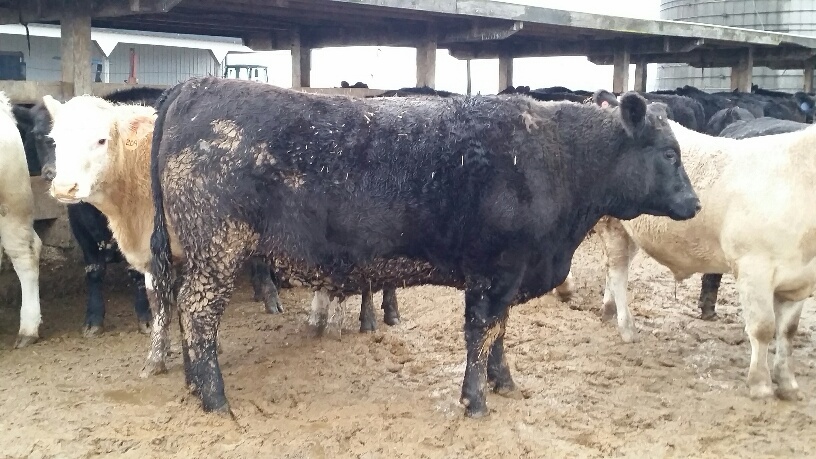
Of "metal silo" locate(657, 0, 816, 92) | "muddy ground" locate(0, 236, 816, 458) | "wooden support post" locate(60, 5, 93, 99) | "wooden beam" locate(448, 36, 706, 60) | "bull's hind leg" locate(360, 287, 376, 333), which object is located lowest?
"muddy ground" locate(0, 236, 816, 458)

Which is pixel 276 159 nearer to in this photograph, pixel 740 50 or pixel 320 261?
pixel 320 261

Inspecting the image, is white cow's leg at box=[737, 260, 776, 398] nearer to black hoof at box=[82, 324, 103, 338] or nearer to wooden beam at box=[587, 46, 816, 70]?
black hoof at box=[82, 324, 103, 338]

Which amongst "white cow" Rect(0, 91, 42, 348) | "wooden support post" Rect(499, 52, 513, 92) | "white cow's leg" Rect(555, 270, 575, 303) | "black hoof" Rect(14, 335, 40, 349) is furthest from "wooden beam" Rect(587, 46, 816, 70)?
"black hoof" Rect(14, 335, 40, 349)

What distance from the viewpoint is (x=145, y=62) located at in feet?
79.3

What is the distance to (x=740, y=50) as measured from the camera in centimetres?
1684

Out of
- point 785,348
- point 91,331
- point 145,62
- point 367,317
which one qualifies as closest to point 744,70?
point 785,348

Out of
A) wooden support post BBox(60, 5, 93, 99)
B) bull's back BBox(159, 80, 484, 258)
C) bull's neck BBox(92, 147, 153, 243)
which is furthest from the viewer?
wooden support post BBox(60, 5, 93, 99)

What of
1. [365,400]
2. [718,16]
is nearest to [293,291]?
[365,400]

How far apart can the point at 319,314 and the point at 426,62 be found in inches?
199

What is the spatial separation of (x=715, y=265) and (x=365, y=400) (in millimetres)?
2816

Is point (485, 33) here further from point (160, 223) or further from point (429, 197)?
point (160, 223)

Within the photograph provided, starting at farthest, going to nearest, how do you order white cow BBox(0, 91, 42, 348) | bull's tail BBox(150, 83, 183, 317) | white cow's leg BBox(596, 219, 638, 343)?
white cow's leg BBox(596, 219, 638, 343) < white cow BBox(0, 91, 42, 348) < bull's tail BBox(150, 83, 183, 317)

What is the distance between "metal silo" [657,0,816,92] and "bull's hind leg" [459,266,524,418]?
22515mm

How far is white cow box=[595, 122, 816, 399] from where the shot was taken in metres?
4.77
